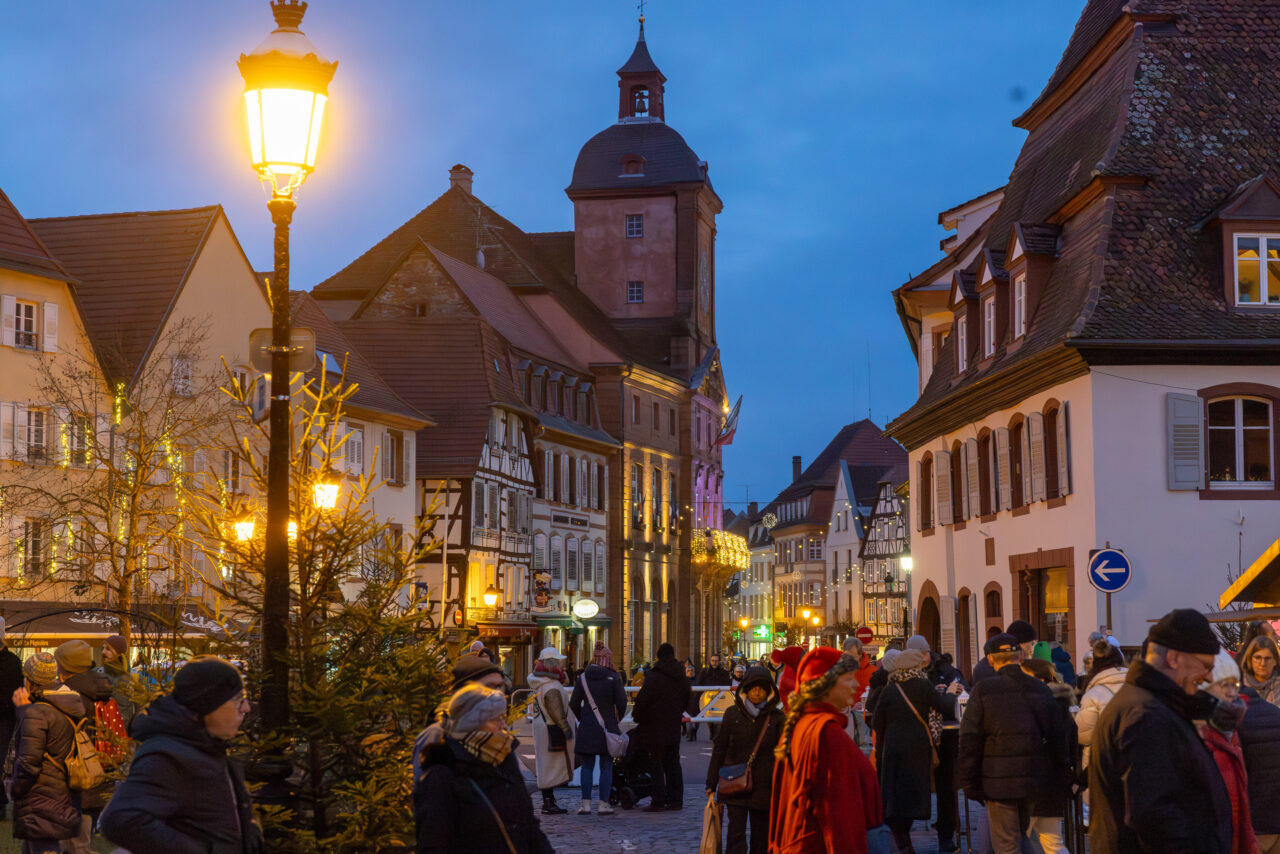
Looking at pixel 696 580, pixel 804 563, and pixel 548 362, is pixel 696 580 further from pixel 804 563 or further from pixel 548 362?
pixel 804 563

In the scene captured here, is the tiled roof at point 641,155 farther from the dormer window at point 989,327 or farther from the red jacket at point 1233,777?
the red jacket at point 1233,777

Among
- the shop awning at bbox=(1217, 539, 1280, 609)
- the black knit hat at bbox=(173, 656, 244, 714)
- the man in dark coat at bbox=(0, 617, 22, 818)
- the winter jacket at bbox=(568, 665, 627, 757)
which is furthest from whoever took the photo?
the winter jacket at bbox=(568, 665, 627, 757)

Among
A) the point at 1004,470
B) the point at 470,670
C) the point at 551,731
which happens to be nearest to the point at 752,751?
the point at 470,670

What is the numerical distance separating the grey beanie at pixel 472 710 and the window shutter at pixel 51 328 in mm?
36988

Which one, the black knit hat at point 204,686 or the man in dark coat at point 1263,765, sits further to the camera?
the man in dark coat at point 1263,765

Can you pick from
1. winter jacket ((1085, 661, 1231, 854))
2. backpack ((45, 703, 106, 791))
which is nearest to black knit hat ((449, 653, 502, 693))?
backpack ((45, 703, 106, 791))

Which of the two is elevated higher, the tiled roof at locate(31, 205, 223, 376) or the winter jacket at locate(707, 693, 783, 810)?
the tiled roof at locate(31, 205, 223, 376)

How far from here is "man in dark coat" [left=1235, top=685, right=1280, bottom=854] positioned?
8875 millimetres

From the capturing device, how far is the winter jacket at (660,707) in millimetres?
19078

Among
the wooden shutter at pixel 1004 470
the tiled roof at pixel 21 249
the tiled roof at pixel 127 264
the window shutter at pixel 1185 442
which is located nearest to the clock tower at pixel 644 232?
the tiled roof at pixel 127 264

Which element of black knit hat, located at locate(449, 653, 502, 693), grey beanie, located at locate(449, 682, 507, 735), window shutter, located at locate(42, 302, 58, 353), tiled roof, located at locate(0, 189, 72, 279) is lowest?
grey beanie, located at locate(449, 682, 507, 735)

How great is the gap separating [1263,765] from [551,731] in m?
10.6

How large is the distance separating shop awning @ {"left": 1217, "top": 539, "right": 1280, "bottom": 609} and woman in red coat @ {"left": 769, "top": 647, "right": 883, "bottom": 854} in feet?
33.7

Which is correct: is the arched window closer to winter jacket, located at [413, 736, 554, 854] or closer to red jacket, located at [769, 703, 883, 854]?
red jacket, located at [769, 703, 883, 854]
